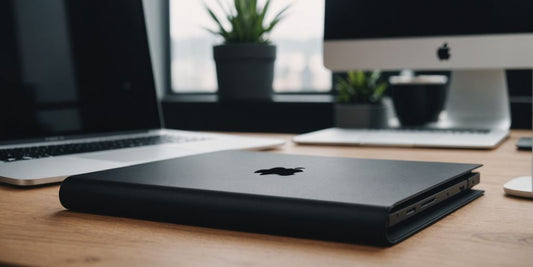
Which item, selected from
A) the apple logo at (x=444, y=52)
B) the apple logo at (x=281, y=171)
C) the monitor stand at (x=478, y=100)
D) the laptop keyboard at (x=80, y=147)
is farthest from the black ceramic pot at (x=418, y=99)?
the apple logo at (x=281, y=171)

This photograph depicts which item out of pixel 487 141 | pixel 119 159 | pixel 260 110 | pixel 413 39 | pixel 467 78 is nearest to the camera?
pixel 119 159

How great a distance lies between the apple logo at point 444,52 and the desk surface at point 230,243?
73cm

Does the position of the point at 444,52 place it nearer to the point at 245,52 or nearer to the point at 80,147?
the point at 245,52

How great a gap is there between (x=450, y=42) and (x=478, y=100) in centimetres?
22

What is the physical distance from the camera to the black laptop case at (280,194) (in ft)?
1.54

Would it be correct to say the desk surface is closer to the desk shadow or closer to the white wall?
the desk shadow

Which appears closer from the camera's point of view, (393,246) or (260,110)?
(393,246)

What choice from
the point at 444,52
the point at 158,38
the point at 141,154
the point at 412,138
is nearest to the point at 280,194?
the point at 141,154

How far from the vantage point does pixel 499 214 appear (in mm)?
579

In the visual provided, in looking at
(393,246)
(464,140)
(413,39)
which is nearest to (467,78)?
(413,39)

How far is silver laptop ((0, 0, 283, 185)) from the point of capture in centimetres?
101

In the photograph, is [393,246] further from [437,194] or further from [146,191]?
[146,191]

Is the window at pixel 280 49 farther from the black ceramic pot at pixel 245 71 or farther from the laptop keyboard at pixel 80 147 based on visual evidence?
the laptop keyboard at pixel 80 147

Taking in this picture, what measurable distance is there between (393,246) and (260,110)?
53.9 inches
